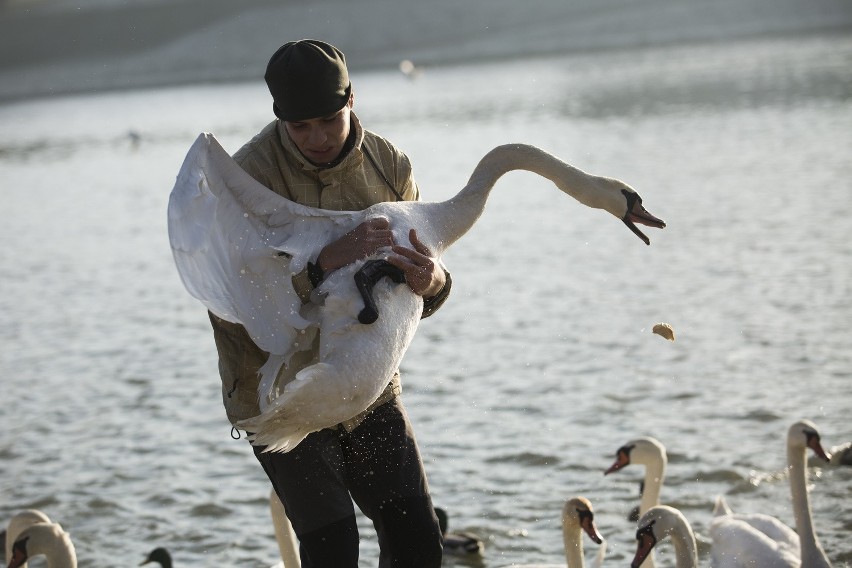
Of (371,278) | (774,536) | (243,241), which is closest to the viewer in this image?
(371,278)

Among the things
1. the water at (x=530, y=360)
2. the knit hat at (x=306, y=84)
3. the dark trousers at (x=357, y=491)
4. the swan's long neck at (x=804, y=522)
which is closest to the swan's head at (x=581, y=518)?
the water at (x=530, y=360)

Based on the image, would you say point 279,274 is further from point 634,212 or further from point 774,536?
point 774,536

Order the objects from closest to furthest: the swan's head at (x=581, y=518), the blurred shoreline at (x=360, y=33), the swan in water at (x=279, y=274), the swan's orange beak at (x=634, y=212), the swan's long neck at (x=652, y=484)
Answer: the swan in water at (x=279, y=274) < the swan's orange beak at (x=634, y=212) < the swan's head at (x=581, y=518) < the swan's long neck at (x=652, y=484) < the blurred shoreline at (x=360, y=33)

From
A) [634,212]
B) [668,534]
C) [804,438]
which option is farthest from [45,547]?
[804,438]

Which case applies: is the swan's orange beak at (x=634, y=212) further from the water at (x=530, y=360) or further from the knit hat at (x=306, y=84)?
the water at (x=530, y=360)

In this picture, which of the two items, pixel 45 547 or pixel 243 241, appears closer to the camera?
pixel 243 241

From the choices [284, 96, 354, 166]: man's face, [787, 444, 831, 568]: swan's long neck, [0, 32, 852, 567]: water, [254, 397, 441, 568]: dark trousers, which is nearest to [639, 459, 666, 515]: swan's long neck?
[0, 32, 852, 567]: water

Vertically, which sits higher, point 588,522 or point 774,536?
point 588,522

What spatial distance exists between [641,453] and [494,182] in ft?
9.40

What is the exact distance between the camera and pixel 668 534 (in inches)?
223

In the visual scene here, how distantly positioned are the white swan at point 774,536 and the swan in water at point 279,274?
2.73 m

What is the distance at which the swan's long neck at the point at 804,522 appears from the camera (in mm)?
5887

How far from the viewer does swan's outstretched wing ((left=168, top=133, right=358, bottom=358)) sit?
384cm

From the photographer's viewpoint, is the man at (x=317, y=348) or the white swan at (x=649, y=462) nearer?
the man at (x=317, y=348)
